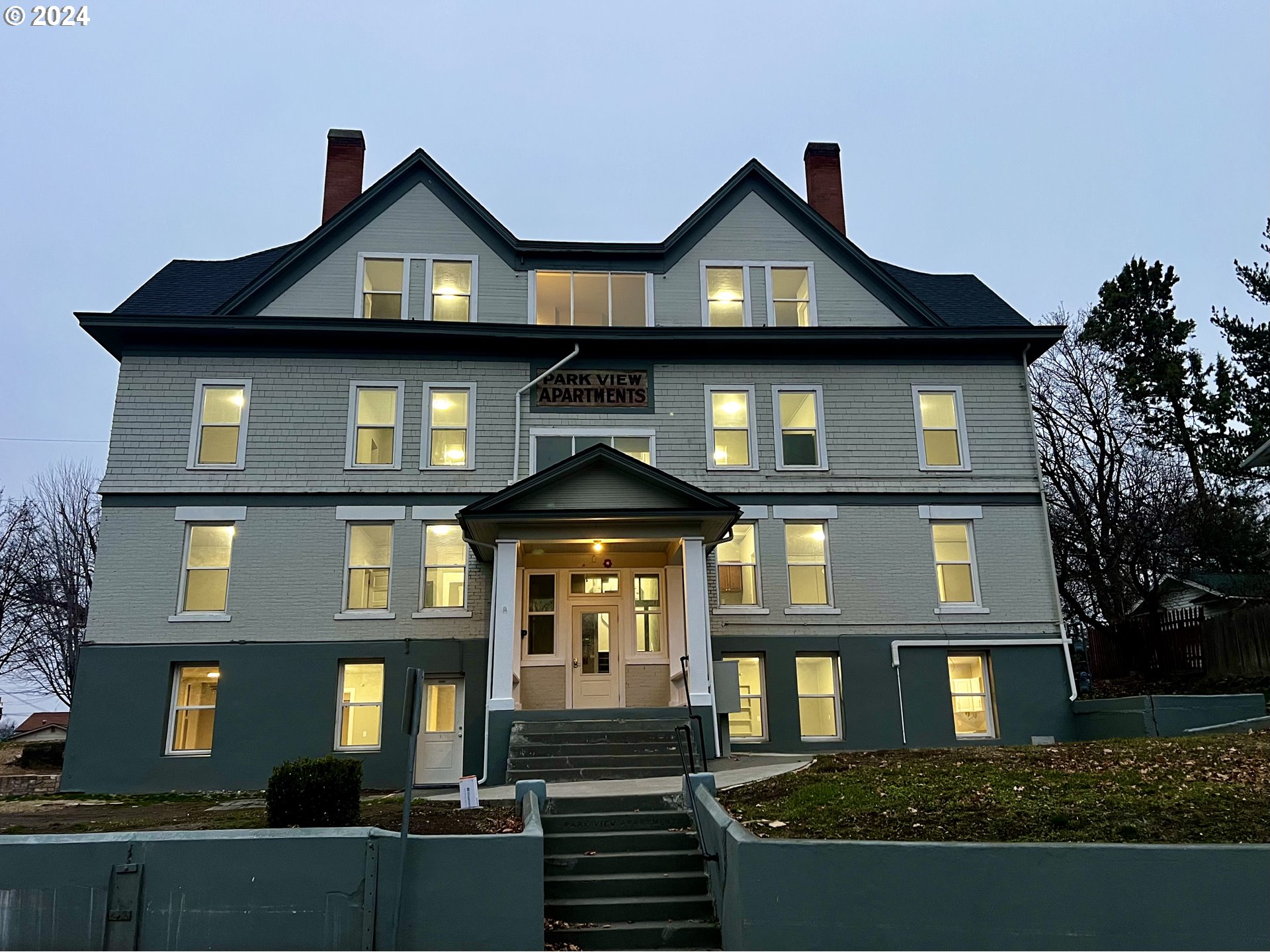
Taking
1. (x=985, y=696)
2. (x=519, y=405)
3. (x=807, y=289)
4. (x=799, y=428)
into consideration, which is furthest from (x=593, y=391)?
(x=985, y=696)

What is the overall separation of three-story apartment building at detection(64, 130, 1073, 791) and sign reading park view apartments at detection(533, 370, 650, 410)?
0.20ft

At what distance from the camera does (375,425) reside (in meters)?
19.8

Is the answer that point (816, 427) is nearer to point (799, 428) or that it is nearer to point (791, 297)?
point (799, 428)

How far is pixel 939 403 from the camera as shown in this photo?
20859mm

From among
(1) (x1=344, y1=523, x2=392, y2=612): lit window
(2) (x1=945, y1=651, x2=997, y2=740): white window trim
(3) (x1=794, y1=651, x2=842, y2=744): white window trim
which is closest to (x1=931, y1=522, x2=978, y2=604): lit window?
(2) (x1=945, y1=651, x2=997, y2=740): white window trim

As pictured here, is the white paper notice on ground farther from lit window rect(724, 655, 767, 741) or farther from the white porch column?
lit window rect(724, 655, 767, 741)

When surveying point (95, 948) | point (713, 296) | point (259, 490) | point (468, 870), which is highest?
point (713, 296)

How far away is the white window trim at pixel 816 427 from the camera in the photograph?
2016 cm

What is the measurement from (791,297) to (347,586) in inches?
440

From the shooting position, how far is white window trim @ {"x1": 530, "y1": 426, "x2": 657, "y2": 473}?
1978 cm

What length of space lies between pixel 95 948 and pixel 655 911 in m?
4.56

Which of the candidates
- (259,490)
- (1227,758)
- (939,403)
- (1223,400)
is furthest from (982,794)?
(1223,400)

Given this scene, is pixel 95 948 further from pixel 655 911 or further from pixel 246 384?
pixel 246 384

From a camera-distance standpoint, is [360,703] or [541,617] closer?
[360,703]
